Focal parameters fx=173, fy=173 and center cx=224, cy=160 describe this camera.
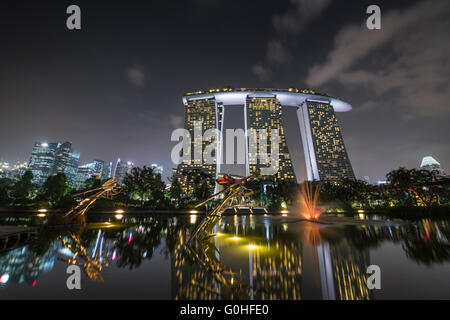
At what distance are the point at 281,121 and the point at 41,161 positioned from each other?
232 meters

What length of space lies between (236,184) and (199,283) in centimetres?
635

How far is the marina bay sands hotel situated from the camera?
107625 mm

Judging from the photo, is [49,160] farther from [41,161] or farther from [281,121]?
[281,121]

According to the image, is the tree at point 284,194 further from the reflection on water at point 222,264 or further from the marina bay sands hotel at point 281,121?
the reflection on water at point 222,264

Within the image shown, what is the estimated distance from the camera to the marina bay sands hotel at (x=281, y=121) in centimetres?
10762

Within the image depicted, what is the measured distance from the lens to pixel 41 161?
573ft

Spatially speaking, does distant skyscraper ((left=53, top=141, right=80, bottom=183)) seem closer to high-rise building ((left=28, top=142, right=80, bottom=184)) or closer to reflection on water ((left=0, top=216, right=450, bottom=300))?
high-rise building ((left=28, top=142, right=80, bottom=184))

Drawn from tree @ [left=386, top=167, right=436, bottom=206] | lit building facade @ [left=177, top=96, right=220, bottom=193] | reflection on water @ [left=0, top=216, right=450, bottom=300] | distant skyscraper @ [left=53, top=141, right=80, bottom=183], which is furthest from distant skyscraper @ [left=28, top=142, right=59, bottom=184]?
tree @ [left=386, top=167, right=436, bottom=206]

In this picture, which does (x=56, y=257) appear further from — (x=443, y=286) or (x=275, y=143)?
(x=275, y=143)

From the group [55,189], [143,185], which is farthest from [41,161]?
[143,185]

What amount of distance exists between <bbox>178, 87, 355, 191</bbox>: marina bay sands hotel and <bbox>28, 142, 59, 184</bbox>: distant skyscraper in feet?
533

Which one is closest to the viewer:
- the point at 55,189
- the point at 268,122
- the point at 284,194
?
the point at 55,189
